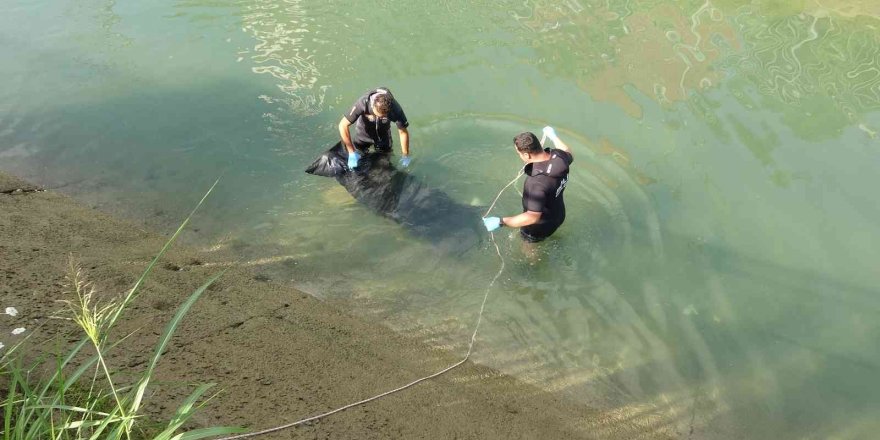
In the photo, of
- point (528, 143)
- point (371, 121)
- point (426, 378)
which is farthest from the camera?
point (371, 121)

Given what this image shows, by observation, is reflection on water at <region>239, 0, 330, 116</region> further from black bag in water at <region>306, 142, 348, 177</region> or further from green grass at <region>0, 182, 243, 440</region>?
green grass at <region>0, 182, 243, 440</region>

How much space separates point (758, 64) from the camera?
7.57 m

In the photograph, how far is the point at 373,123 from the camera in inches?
225

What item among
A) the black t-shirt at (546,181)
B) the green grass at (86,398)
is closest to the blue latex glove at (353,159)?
the black t-shirt at (546,181)

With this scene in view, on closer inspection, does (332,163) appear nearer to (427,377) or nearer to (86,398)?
(427,377)

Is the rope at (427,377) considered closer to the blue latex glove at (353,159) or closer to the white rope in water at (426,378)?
the white rope in water at (426,378)

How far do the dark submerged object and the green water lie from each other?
141 millimetres

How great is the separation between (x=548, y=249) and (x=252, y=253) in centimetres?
268

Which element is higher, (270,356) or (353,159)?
(353,159)

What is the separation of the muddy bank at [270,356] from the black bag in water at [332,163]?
1352 millimetres

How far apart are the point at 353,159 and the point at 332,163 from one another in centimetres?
23

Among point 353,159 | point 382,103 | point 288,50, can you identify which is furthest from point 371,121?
point 288,50

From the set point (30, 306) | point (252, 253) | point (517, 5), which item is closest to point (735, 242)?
point (252, 253)

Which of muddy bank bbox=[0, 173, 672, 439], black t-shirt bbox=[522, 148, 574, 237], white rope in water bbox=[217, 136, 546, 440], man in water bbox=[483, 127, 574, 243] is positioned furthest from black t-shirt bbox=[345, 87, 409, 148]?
muddy bank bbox=[0, 173, 672, 439]
